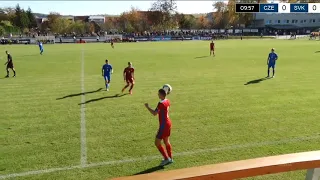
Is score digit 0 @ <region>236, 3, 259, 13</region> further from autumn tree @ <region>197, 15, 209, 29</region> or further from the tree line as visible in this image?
autumn tree @ <region>197, 15, 209, 29</region>

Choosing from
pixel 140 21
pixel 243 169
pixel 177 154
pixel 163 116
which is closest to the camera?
pixel 243 169

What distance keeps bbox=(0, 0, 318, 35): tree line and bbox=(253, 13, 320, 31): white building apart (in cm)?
450

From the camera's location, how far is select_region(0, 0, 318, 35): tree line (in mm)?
98688

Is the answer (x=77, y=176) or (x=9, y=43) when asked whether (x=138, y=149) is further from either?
(x=9, y=43)

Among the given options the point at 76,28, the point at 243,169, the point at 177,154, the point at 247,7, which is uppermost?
the point at 247,7

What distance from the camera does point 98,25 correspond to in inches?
4631

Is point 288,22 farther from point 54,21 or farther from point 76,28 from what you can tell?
point 54,21

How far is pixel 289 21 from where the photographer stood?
101812mm

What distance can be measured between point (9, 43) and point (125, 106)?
186 ft

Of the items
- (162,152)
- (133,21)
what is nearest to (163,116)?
(162,152)

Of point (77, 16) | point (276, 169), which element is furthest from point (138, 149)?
→ point (77, 16)

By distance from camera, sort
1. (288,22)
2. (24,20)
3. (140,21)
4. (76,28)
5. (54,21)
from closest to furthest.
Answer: (76,28) → (54,21) → (24,20) → (288,22) → (140,21)

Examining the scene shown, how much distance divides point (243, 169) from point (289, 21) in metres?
111

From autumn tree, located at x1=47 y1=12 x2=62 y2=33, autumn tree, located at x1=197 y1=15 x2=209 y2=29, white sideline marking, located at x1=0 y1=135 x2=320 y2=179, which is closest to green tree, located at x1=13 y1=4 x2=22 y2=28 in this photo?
autumn tree, located at x1=47 y1=12 x2=62 y2=33
